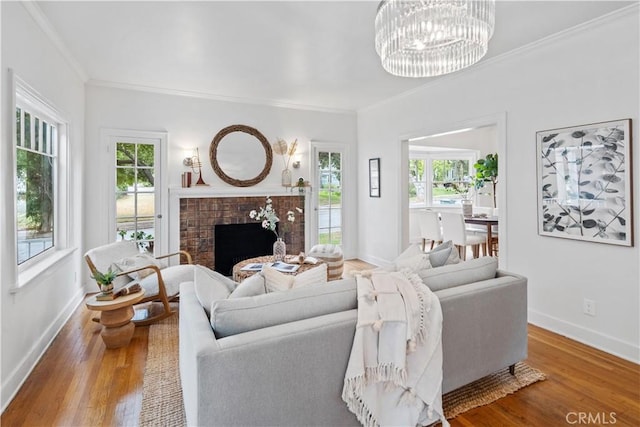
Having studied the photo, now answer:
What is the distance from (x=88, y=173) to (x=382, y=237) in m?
4.19

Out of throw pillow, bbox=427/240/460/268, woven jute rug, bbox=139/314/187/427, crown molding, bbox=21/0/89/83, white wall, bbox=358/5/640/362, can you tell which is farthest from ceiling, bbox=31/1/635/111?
woven jute rug, bbox=139/314/187/427

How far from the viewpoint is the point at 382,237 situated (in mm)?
5465

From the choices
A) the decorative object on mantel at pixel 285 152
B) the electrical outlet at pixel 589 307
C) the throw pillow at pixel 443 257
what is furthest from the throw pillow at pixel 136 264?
the electrical outlet at pixel 589 307

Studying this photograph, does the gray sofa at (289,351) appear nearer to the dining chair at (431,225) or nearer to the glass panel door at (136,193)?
the glass panel door at (136,193)

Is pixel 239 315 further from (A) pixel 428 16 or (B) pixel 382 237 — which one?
(B) pixel 382 237

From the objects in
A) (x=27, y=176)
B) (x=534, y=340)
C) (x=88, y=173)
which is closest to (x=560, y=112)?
(x=534, y=340)

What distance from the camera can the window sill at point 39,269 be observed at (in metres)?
2.31

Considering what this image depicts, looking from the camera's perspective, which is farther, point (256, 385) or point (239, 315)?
point (239, 315)

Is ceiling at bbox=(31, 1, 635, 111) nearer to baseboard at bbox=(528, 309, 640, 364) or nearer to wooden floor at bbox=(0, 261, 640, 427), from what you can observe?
baseboard at bbox=(528, 309, 640, 364)

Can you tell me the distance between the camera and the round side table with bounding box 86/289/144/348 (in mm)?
2721

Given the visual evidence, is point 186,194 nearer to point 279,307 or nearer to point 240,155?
point 240,155

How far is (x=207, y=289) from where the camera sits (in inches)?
72.1

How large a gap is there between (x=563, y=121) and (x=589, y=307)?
162 cm

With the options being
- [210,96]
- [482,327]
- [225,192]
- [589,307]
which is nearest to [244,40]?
[210,96]
